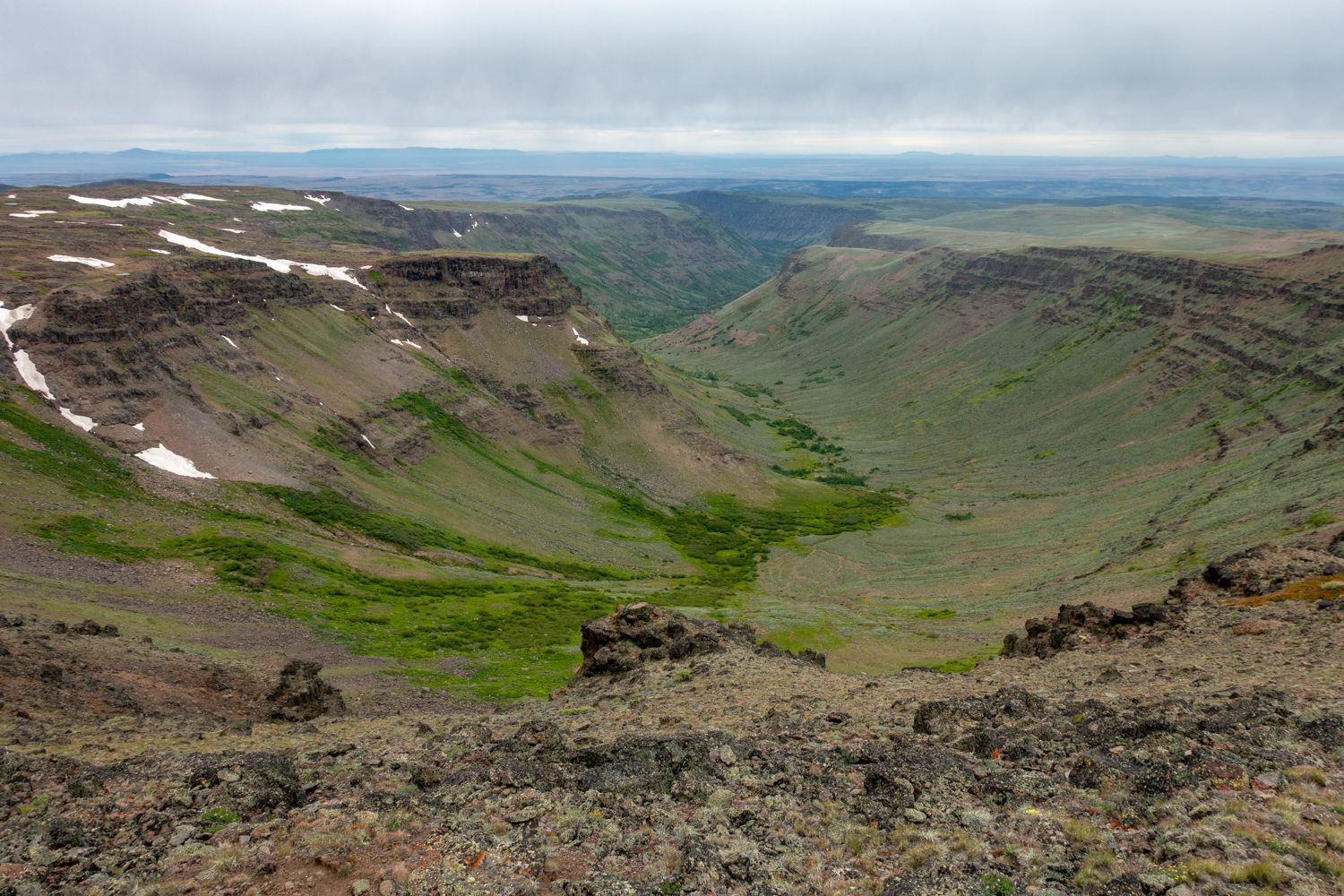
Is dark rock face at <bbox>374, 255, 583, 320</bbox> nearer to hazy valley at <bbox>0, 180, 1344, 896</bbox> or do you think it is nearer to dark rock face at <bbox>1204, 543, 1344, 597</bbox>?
hazy valley at <bbox>0, 180, 1344, 896</bbox>

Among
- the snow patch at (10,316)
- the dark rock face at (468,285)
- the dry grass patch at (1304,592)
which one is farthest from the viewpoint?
the dark rock face at (468,285)

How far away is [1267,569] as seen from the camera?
41688 millimetres

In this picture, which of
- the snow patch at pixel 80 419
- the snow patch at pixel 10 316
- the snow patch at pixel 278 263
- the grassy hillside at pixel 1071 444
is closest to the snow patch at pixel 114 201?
the snow patch at pixel 278 263

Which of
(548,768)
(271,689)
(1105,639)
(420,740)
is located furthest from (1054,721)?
(271,689)

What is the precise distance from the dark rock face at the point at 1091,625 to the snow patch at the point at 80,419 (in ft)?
258

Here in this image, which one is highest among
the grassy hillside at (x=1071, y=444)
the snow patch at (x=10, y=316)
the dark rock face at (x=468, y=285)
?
the dark rock face at (x=468, y=285)

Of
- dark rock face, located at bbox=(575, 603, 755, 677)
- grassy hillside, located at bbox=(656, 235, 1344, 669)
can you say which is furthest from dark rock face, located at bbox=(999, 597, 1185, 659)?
Answer: dark rock face, located at bbox=(575, 603, 755, 677)

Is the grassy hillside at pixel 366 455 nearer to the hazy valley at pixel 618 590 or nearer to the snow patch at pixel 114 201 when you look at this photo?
the hazy valley at pixel 618 590

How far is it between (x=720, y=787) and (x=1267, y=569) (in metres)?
40.6

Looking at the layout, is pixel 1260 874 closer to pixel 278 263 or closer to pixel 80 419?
pixel 80 419

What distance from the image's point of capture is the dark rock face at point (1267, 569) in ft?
132

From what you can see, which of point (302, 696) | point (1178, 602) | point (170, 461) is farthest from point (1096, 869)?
point (170, 461)

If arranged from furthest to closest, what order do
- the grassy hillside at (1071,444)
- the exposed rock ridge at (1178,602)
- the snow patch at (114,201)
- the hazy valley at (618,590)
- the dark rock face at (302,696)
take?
the snow patch at (114,201) < the grassy hillside at (1071,444) < the exposed rock ridge at (1178,602) < the dark rock face at (302,696) < the hazy valley at (618,590)

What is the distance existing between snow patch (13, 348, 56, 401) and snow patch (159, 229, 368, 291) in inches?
1864
